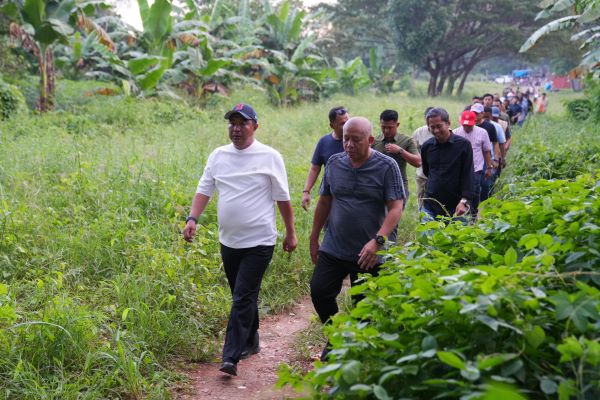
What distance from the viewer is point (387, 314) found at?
2.53m

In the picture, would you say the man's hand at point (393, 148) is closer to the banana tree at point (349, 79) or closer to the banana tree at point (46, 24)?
the banana tree at point (46, 24)

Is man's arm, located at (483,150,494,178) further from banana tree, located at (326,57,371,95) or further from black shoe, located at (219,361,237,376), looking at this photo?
banana tree, located at (326,57,371,95)

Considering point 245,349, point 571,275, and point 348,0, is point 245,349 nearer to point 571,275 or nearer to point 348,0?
point 571,275

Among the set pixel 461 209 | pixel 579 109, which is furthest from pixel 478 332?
pixel 579 109

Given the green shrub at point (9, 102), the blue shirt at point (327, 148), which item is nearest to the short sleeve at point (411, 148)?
the blue shirt at point (327, 148)

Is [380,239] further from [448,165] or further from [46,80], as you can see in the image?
[46,80]

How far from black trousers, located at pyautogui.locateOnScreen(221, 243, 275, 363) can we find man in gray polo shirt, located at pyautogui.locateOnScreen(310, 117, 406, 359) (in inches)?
19.4

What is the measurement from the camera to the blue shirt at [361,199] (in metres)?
4.57

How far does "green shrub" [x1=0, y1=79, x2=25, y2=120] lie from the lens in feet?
44.3

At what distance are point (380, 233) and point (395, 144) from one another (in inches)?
84.3

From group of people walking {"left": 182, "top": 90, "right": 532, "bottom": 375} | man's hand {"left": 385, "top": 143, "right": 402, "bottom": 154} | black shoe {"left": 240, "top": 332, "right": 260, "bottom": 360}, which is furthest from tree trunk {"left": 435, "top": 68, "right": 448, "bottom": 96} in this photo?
black shoe {"left": 240, "top": 332, "right": 260, "bottom": 360}

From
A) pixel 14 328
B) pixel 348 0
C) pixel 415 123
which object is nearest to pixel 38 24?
pixel 415 123

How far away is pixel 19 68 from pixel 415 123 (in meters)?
12.4

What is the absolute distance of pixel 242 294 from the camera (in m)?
4.94
